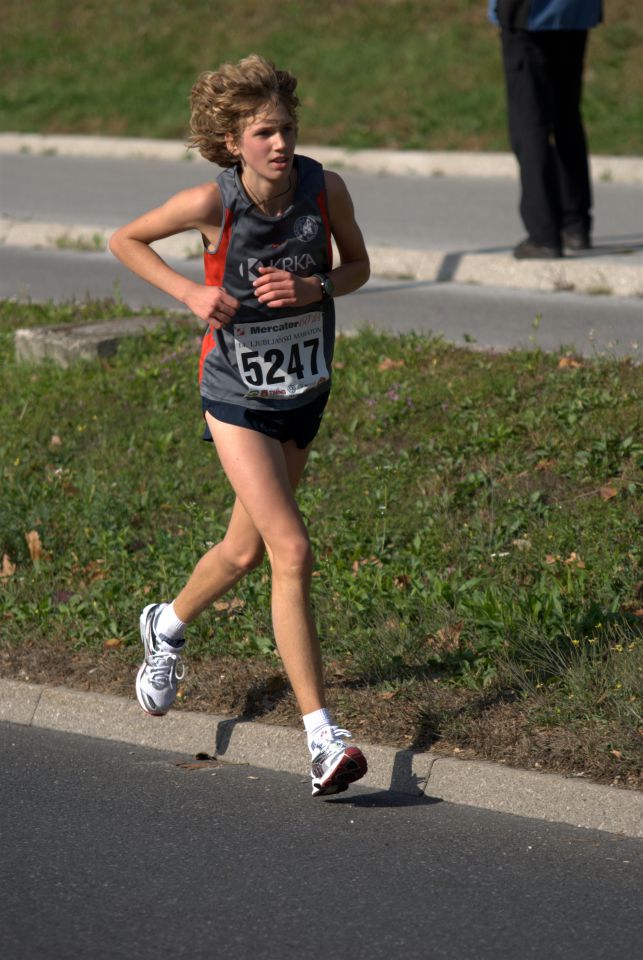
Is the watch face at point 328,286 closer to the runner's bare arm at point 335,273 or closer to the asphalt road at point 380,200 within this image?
the runner's bare arm at point 335,273

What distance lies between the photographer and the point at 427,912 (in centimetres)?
406

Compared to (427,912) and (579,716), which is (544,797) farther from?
(427,912)

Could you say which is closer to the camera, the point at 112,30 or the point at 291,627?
the point at 291,627

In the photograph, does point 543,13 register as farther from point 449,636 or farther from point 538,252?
point 449,636

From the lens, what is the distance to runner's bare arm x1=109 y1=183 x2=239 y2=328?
15.5 feet

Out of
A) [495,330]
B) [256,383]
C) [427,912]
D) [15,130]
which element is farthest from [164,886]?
[15,130]

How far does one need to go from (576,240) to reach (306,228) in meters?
6.72

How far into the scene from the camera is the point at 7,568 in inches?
278

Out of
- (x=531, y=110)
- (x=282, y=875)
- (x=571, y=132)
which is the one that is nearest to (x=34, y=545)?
(x=282, y=875)

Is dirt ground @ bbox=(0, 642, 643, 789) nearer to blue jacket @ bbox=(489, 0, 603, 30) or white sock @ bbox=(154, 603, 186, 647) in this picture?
white sock @ bbox=(154, 603, 186, 647)

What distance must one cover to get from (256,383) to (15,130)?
1740 cm

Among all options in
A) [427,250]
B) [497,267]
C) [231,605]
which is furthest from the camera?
[427,250]

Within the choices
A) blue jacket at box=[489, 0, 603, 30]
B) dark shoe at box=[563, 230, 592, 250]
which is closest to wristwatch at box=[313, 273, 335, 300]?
blue jacket at box=[489, 0, 603, 30]

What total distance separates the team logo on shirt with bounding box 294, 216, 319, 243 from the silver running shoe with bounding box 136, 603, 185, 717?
4.66 feet
